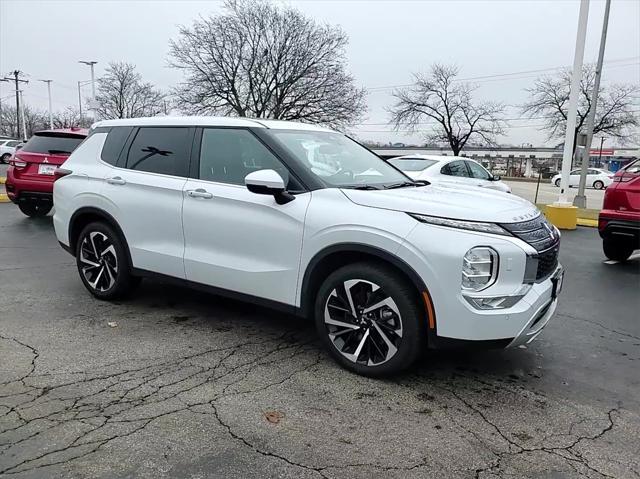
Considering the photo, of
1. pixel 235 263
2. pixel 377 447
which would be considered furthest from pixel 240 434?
pixel 235 263

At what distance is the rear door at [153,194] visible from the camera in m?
4.48

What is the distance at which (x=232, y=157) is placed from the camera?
14.1 feet

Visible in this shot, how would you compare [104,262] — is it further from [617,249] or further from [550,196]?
[550,196]

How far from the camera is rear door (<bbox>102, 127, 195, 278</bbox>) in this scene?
176 inches

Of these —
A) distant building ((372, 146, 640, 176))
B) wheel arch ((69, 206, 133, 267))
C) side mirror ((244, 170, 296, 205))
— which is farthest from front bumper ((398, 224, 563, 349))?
distant building ((372, 146, 640, 176))

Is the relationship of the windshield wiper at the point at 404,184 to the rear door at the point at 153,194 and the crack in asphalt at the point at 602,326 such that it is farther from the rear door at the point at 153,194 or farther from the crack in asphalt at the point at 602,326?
the crack in asphalt at the point at 602,326

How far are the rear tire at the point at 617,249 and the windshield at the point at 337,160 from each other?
458cm

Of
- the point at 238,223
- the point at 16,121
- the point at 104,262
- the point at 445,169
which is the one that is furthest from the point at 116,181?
the point at 16,121

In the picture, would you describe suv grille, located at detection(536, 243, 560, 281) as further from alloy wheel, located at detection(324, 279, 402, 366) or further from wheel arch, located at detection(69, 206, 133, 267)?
wheel arch, located at detection(69, 206, 133, 267)

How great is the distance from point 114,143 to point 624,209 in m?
6.24

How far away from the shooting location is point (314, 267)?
369cm

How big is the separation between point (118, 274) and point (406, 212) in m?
2.91

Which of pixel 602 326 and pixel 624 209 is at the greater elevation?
pixel 624 209

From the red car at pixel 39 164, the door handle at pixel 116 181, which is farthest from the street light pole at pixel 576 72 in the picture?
the red car at pixel 39 164
